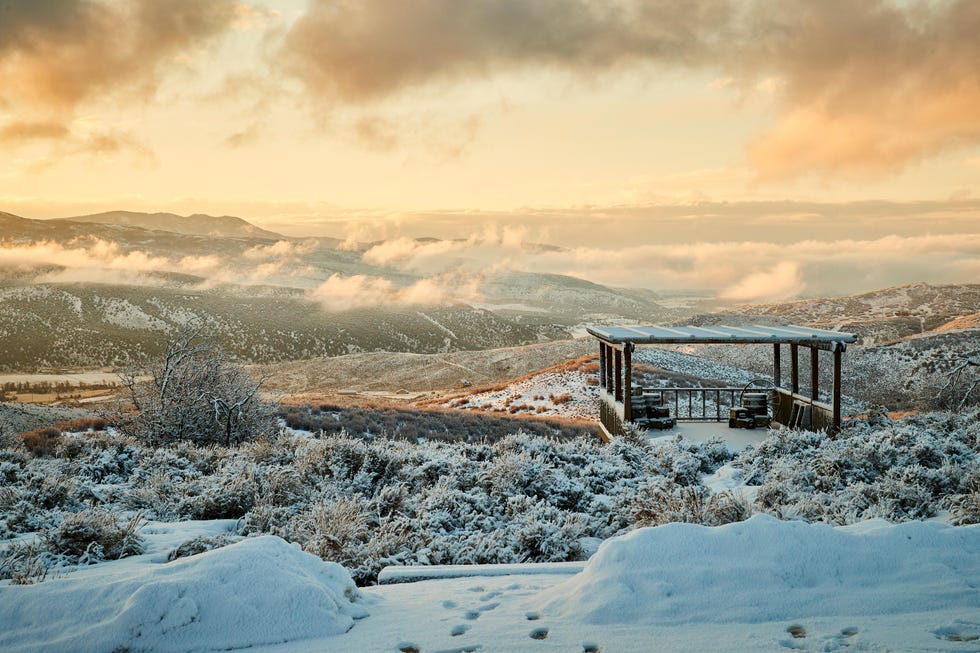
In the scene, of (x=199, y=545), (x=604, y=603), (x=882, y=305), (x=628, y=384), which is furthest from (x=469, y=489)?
(x=882, y=305)

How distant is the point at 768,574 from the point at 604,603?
3.45 ft

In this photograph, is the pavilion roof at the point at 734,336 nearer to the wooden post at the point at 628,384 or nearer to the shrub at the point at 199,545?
the wooden post at the point at 628,384

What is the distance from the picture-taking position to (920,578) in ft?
12.1

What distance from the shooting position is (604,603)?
3457 millimetres

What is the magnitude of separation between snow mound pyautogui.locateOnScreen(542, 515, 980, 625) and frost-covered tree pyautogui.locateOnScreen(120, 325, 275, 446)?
37.5 ft

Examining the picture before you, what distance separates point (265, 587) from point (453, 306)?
151079 mm

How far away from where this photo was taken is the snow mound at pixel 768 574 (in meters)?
3.39

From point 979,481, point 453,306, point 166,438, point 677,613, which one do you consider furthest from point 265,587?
point 453,306

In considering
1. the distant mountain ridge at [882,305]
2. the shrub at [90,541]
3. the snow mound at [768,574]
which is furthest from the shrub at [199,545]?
the distant mountain ridge at [882,305]

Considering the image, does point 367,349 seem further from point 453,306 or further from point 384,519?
point 384,519

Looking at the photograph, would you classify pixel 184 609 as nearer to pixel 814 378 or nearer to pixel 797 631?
pixel 797 631

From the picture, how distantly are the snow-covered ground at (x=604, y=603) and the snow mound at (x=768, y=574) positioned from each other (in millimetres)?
10

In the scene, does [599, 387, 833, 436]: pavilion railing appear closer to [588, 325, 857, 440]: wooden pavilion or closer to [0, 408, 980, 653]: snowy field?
[588, 325, 857, 440]: wooden pavilion

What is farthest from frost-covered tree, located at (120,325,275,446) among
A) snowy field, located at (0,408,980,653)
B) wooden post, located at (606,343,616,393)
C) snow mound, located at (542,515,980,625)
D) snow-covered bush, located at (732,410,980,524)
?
snow mound, located at (542,515,980,625)
